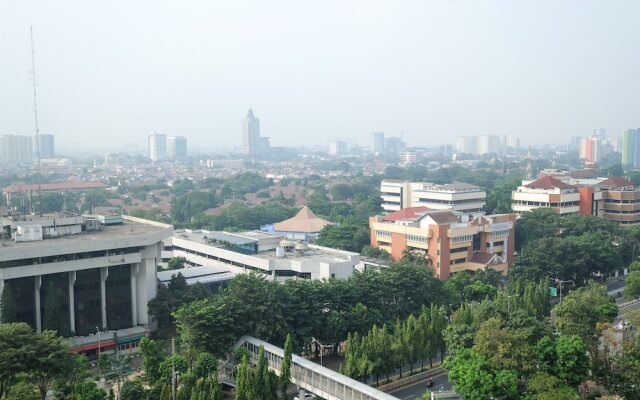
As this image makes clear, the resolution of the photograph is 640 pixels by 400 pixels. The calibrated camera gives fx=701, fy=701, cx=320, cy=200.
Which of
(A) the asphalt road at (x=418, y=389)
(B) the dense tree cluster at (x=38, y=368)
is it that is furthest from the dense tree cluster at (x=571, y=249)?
(B) the dense tree cluster at (x=38, y=368)

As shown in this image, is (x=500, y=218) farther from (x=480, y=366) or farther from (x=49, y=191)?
(x=49, y=191)

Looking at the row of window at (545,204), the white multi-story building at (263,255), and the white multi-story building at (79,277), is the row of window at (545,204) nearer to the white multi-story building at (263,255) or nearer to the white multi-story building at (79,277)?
the white multi-story building at (263,255)

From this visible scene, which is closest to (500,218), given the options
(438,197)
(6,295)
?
(438,197)

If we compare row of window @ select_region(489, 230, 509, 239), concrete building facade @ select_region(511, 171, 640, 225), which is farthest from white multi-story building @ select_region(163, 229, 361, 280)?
concrete building facade @ select_region(511, 171, 640, 225)

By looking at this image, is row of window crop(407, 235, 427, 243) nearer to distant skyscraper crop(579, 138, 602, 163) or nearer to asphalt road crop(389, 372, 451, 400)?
asphalt road crop(389, 372, 451, 400)

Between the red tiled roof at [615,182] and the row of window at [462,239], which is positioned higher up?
the red tiled roof at [615,182]

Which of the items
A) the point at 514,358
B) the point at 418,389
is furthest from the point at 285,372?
the point at 514,358

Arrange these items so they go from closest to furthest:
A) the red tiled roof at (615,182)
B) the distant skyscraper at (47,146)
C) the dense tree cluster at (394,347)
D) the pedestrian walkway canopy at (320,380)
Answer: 1. the pedestrian walkway canopy at (320,380)
2. the dense tree cluster at (394,347)
3. the red tiled roof at (615,182)
4. the distant skyscraper at (47,146)
